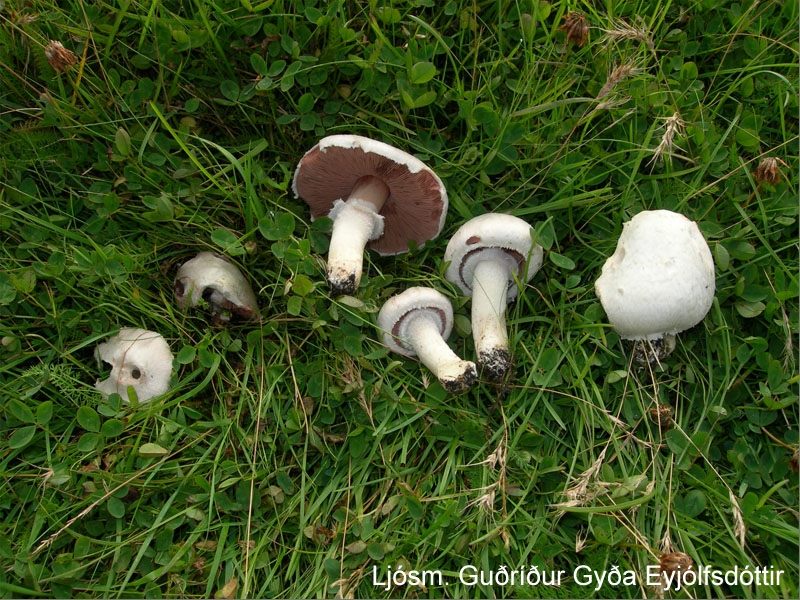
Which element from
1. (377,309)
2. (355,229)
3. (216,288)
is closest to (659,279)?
Answer: (377,309)

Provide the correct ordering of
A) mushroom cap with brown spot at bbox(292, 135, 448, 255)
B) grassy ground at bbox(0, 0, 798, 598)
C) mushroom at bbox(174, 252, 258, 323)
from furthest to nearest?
mushroom at bbox(174, 252, 258, 323) < mushroom cap with brown spot at bbox(292, 135, 448, 255) < grassy ground at bbox(0, 0, 798, 598)

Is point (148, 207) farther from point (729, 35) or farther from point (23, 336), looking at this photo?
point (729, 35)

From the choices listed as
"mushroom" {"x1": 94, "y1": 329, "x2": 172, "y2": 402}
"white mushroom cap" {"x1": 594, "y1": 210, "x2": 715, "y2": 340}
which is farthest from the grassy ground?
"white mushroom cap" {"x1": 594, "y1": 210, "x2": 715, "y2": 340}

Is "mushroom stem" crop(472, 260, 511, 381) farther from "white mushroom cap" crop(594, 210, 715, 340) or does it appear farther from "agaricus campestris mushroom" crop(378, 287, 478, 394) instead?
"white mushroom cap" crop(594, 210, 715, 340)

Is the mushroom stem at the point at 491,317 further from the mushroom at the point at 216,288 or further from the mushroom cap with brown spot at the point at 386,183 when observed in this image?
the mushroom at the point at 216,288

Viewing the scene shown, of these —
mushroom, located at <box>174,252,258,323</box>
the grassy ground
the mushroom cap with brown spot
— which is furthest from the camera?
mushroom, located at <box>174,252,258,323</box>

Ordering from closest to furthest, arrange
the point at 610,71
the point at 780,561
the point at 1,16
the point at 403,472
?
1. the point at 780,561
2. the point at 403,472
3. the point at 1,16
4. the point at 610,71

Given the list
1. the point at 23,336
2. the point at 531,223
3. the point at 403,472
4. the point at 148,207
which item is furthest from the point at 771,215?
the point at 23,336
